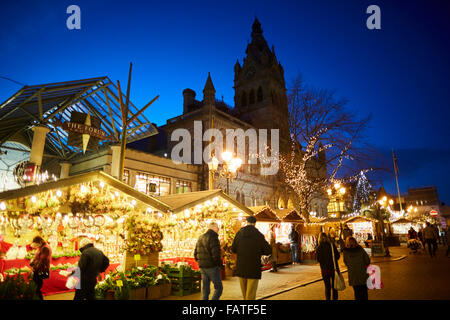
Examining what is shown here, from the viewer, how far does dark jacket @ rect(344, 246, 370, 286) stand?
5387 mm

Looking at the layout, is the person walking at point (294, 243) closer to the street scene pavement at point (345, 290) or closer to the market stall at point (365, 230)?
the street scene pavement at point (345, 290)

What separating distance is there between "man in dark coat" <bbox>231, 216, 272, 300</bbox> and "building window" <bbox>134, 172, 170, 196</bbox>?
16.3m

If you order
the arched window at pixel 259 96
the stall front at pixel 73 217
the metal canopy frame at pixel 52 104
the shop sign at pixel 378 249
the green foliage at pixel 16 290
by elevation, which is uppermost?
the arched window at pixel 259 96

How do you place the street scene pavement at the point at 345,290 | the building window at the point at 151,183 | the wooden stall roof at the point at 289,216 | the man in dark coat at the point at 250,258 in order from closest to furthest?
1. the man in dark coat at the point at 250,258
2. the street scene pavement at the point at 345,290
3. the wooden stall roof at the point at 289,216
4. the building window at the point at 151,183

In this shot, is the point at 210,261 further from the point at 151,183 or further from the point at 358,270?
the point at 151,183

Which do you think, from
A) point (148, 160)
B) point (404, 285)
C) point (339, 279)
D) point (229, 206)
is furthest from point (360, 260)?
point (148, 160)

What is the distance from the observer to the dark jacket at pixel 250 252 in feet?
16.7

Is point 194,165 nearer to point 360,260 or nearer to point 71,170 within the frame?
point 71,170

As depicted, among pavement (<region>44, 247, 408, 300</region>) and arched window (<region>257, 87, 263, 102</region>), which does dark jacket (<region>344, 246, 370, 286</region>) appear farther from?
arched window (<region>257, 87, 263, 102</region>)

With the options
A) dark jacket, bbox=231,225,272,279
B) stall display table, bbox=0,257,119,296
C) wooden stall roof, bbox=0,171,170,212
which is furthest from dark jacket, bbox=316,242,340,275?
stall display table, bbox=0,257,119,296

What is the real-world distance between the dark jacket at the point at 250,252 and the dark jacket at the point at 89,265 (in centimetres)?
261

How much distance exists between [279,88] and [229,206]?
34.3 m

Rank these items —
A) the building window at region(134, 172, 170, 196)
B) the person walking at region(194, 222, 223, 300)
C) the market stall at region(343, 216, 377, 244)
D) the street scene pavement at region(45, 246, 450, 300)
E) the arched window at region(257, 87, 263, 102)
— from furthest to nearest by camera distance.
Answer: the arched window at region(257, 87, 263, 102) < the market stall at region(343, 216, 377, 244) < the building window at region(134, 172, 170, 196) < the street scene pavement at region(45, 246, 450, 300) < the person walking at region(194, 222, 223, 300)

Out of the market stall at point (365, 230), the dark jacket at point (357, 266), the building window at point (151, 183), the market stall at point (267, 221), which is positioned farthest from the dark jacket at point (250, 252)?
the market stall at point (365, 230)
